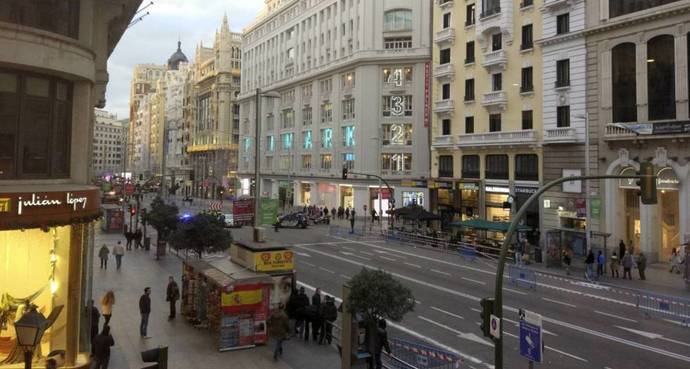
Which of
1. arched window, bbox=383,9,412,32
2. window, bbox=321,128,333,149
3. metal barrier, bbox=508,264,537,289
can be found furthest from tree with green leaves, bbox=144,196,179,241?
arched window, bbox=383,9,412,32

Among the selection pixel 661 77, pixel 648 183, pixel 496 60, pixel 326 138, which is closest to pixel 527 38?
pixel 496 60

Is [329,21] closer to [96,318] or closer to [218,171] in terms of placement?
[218,171]

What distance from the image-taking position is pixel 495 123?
152 feet

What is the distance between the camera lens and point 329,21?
7675cm

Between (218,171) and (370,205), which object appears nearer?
(370,205)

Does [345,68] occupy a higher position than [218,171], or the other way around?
[345,68]

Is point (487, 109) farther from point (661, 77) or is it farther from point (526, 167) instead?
point (661, 77)

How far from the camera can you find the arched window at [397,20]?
66.0 m

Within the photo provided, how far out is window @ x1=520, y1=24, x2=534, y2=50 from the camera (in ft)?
140

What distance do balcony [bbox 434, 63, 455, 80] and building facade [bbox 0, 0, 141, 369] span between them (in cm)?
4127

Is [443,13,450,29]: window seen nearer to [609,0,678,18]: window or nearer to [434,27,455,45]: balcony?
[434,27,455,45]: balcony

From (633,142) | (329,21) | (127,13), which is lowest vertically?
(633,142)

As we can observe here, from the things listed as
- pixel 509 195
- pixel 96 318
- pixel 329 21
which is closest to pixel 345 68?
pixel 329 21

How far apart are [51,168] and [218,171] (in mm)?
99049
